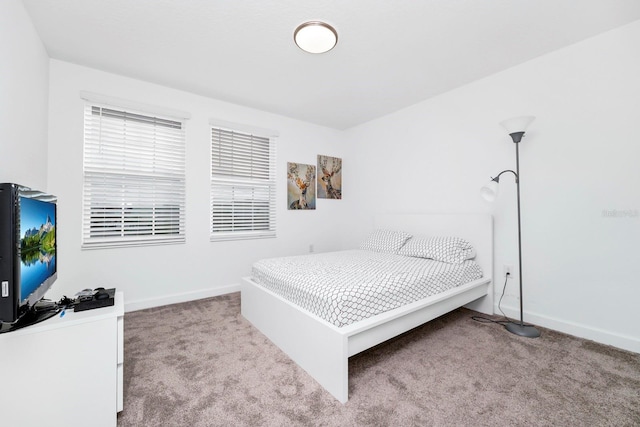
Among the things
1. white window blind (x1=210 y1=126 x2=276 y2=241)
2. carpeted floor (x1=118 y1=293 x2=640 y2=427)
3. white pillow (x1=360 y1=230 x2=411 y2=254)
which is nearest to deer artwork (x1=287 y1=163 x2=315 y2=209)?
white window blind (x1=210 y1=126 x2=276 y2=241)

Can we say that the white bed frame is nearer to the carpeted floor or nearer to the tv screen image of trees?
the carpeted floor

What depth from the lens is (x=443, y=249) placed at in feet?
8.85

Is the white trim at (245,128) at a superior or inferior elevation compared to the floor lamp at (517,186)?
superior

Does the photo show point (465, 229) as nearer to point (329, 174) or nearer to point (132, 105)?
point (329, 174)

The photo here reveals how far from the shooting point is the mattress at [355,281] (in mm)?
1670

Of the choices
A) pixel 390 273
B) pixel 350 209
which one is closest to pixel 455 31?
pixel 390 273

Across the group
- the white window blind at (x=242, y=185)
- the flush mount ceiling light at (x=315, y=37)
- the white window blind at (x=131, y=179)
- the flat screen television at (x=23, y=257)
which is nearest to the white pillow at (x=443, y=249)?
the white window blind at (x=242, y=185)

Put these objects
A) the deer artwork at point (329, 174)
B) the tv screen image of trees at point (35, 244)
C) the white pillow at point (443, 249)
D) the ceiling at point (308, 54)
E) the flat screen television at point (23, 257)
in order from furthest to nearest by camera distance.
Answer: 1. the deer artwork at point (329, 174)
2. the white pillow at point (443, 249)
3. the ceiling at point (308, 54)
4. the tv screen image of trees at point (35, 244)
5. the flat screen television at point (23, 257)

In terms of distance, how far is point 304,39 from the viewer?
2.09m

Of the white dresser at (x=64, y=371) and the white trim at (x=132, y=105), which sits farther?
the white trim at (x=132, y=105)

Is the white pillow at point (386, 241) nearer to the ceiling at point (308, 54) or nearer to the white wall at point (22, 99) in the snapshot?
the ceiling at point (308, 54)

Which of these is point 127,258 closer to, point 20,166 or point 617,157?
point 20,166

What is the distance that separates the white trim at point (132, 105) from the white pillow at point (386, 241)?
8.90 ft

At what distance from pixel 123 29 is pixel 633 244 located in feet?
14.0
